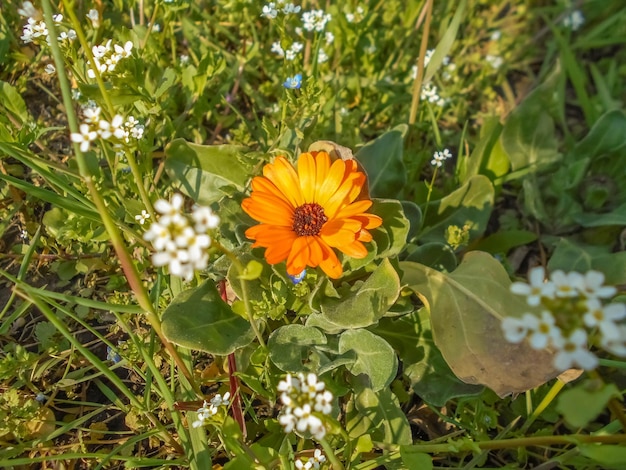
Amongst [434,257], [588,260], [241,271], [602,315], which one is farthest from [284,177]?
[588,260]

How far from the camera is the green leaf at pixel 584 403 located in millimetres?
1239

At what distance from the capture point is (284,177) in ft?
7.41

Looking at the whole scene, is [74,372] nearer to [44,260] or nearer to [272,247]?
[44,260]

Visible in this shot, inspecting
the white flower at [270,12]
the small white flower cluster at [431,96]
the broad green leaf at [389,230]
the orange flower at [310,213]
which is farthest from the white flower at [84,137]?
the small white flower cluster at [431,96]

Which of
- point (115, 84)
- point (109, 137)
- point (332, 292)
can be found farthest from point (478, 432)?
point (115, 84)

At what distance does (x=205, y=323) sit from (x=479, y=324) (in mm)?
1096

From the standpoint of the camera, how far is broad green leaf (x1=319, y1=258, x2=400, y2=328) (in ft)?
7.16

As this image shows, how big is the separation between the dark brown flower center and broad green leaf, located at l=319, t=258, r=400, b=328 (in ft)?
0.95

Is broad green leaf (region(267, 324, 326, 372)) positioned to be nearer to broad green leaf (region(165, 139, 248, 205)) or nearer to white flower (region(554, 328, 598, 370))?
broad green leaf (region(165, 139, 248, 205))

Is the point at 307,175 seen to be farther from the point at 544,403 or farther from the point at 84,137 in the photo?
the point at 544,403

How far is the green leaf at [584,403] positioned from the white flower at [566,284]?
0.75ft

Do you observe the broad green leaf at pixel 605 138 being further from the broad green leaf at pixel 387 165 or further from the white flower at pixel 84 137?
the white flower at pixel 84 137

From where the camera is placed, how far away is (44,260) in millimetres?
2756

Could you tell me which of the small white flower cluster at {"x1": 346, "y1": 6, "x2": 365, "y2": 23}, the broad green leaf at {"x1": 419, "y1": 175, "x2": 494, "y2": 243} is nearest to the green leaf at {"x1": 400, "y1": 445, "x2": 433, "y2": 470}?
the broad green leaf at {"x1": 419, "y1": 175, "x2": 494, "y2": 243}
